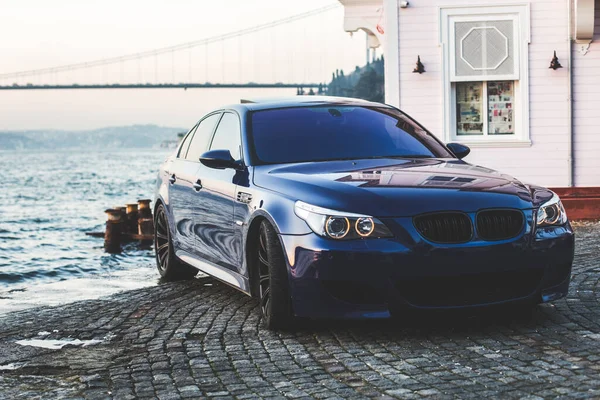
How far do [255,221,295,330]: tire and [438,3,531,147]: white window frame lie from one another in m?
9.06

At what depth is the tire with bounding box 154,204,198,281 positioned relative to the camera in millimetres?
8953

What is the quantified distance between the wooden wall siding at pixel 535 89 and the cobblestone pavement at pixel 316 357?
7.70 m

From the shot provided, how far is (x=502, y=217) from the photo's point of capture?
5777mm

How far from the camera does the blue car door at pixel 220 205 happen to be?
695 centimetres

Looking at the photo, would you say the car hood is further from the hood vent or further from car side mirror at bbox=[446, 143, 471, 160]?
car side mirror at bbox=[446, 143, 471, 160]

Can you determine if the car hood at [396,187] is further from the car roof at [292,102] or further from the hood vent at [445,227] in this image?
the car roof at [292,102]

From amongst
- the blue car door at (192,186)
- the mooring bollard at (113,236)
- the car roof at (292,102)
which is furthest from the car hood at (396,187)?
the mooring bollard at (113,236)

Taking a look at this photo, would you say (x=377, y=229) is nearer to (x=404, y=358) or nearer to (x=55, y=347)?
(x=404, y=358)

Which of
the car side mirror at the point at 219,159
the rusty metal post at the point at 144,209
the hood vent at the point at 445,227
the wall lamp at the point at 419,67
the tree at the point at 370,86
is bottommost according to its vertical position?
the rusty metal post at the point at 144,209

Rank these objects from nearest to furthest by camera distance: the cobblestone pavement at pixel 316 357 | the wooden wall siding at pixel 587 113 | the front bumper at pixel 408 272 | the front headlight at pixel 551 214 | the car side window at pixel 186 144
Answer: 1. the cobblestone pavement at pixel 316 357
2. the front bumper at pixel 408 272
3. the front headlight at pixel 551 214
4. the car side window at pixel 186 144
5. the wooden wall siding at pixel 587 113

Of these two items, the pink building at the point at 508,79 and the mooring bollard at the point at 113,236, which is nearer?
the pink building at the point at 508,79

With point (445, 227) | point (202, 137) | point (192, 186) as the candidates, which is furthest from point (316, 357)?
point (202, 137)

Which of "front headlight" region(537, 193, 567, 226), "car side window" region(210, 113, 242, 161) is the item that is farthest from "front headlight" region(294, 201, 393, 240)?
"car side window" region(210, 113, 242, 161)

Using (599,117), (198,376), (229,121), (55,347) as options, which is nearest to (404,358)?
(198,376)
